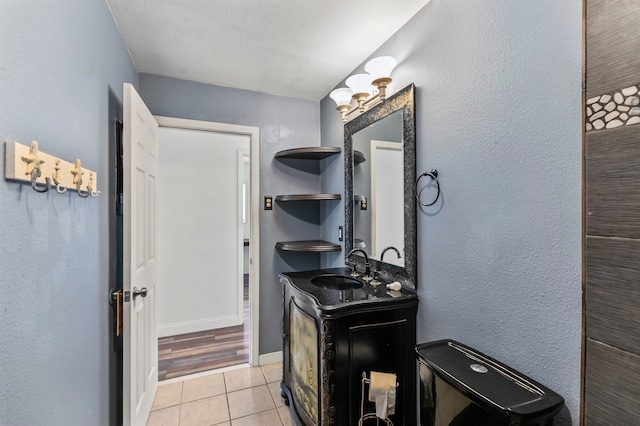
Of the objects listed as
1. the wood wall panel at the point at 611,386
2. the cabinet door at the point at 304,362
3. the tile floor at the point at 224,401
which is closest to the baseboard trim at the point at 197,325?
the tile floor at the point at 224,401

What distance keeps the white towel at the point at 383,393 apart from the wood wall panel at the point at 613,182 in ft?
3.38

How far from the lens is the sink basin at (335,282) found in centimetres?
202

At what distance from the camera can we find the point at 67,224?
1.07m

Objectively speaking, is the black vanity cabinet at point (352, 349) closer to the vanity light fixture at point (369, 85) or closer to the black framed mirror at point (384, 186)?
the black framed mirror at point (384, 186)

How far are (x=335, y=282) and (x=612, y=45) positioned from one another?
5.78 ft

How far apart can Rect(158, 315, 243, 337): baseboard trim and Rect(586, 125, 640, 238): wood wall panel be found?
3490 millimetres

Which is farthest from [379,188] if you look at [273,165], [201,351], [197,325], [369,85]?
[197,325]

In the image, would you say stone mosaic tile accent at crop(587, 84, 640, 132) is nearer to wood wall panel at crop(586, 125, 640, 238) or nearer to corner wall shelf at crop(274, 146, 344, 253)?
wood wall panel at crop(586, 125, 640, 238)

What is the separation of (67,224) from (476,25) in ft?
6.05

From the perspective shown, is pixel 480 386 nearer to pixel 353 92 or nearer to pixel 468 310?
pixel 468 310

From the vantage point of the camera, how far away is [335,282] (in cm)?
209

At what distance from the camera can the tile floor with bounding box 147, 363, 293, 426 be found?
76.3 inches

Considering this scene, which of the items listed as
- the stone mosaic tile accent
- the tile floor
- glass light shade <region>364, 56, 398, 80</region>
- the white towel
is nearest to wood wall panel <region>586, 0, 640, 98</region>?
the stone mosaic tile accent

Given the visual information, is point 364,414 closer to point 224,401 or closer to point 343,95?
point 224,401
